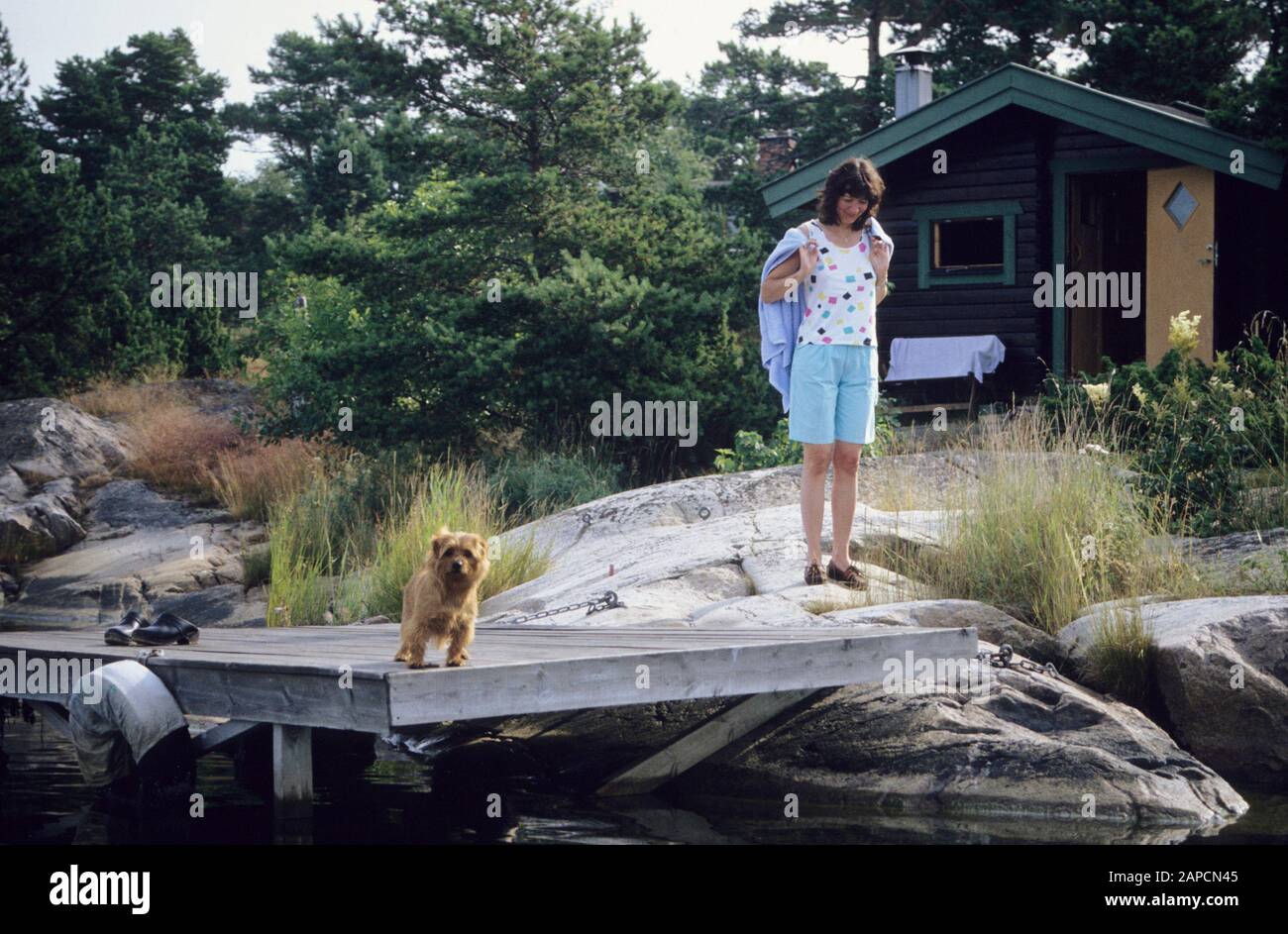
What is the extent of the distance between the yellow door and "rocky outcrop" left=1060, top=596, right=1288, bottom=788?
910 cm

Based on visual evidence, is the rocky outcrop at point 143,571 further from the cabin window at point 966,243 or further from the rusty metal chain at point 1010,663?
the cabin window at point 966,243

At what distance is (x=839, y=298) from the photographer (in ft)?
25.7

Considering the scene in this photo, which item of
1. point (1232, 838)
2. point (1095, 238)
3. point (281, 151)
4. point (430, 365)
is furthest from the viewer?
point (281, 151)

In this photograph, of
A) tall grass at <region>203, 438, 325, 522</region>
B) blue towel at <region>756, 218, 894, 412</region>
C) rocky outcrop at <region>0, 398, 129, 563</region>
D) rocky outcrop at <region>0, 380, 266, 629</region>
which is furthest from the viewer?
rocky outcrop at <region>0, 398, 129, 563</region>

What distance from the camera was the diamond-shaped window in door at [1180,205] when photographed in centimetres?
1620

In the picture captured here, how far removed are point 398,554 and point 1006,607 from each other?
13.9ft

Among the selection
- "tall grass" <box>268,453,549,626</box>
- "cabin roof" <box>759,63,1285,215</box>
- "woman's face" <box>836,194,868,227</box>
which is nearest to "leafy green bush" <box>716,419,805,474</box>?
"tall grass" <box>268,453,549,626</box>

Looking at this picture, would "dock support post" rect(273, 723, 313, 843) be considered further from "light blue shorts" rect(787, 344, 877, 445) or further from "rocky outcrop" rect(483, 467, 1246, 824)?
"light blue shorts" rect(787, 344, 877, 445)

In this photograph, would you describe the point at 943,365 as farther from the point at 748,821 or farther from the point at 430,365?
the point at 748,821

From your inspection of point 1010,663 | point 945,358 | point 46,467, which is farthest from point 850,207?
point 46,467

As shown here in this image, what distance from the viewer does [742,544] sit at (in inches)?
388

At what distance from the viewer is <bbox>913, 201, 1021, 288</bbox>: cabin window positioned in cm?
1719

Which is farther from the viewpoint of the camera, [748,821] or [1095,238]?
[1095,238]

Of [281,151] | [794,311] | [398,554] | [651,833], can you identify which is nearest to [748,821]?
[651,833]
